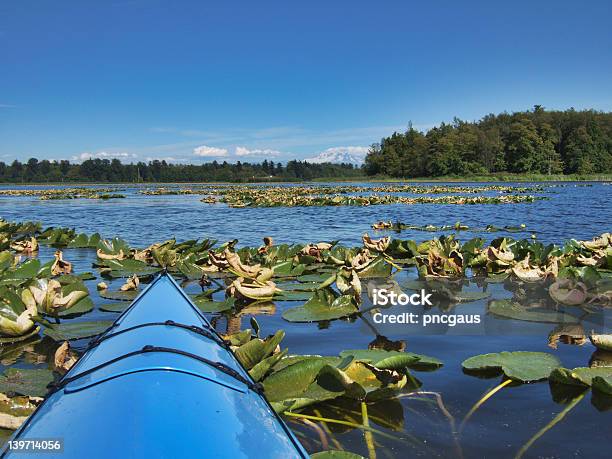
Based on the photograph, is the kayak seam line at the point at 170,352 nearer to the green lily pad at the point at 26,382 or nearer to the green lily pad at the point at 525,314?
the green lily pad at the point at 26,382

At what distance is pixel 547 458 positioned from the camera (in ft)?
6.57

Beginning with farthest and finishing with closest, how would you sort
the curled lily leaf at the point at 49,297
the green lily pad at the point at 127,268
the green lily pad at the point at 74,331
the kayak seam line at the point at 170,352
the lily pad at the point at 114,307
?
the green lily pad at the point at 127,268, the lily pad at the point at 114,307, the curled lily leaf at the point at 49,297, the green lily pad at the point at 74,331, the kayak seam line at the point at 170,352

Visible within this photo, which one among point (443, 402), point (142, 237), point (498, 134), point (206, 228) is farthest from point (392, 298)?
point (498, 134)

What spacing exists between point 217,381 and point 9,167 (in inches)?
6280

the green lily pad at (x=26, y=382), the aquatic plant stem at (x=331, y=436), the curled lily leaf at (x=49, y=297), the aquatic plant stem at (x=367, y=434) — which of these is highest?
the curled lily leaf at (x=49, y=297)

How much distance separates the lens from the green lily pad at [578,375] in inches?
99.6

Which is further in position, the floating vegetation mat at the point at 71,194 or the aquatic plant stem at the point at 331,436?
the floating vegetation mat at the point at 71,194

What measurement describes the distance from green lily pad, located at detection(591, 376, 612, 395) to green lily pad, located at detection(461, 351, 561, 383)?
0.30 meters

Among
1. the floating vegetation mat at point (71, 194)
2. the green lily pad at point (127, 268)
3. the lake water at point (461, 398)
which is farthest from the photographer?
the floating vegetation mat at point (71, 194)

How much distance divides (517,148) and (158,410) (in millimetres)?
98278

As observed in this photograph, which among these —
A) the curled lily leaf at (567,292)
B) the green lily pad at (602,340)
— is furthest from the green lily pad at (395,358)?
the curled lily leaf at (567,292)

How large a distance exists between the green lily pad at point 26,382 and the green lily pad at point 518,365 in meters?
2.20

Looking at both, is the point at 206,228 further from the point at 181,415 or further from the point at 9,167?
the point at 9,167

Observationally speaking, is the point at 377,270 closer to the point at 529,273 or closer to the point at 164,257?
the point at 529,273
